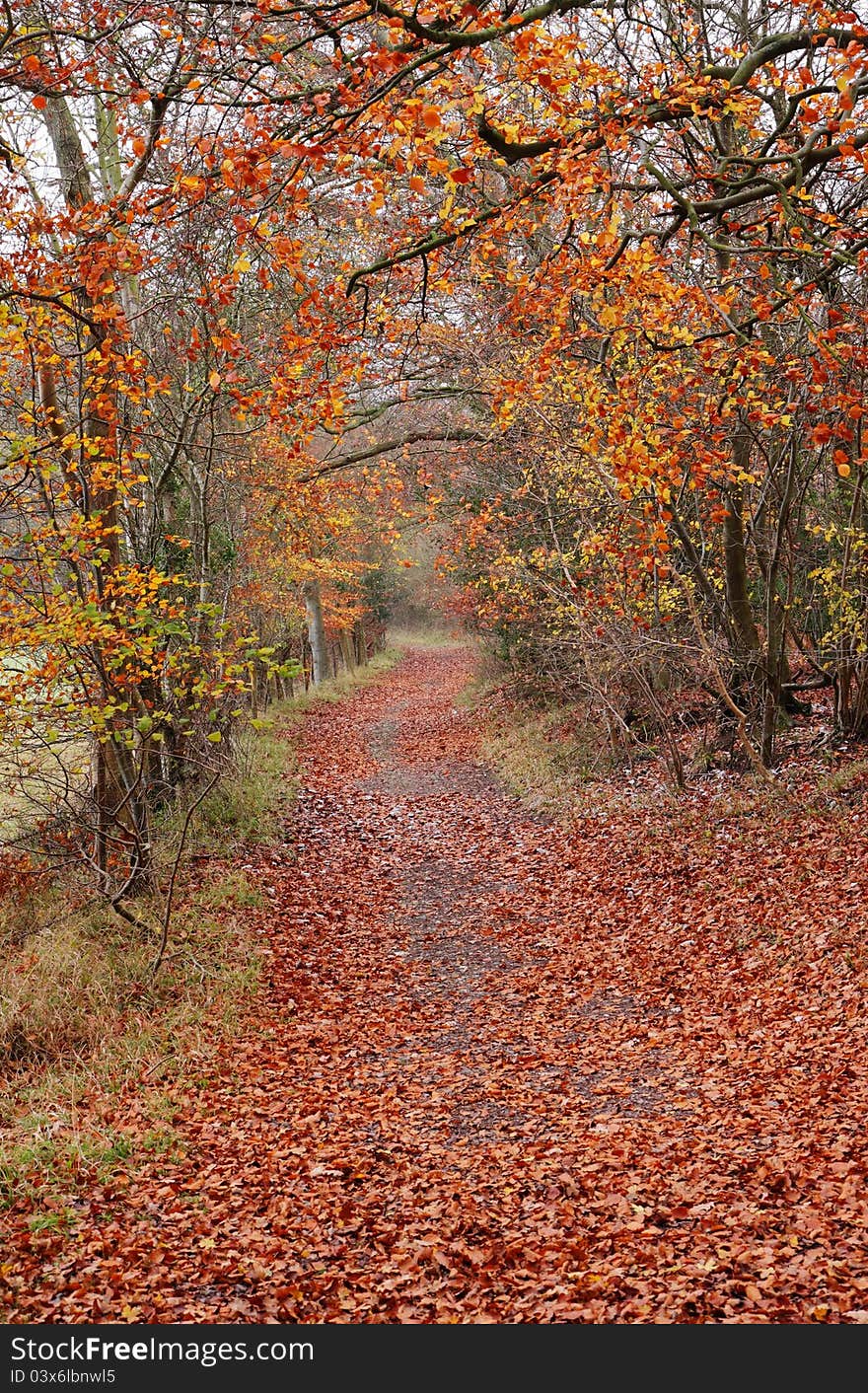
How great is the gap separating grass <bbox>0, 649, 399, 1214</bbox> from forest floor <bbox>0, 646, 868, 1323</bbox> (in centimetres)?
Result: 17

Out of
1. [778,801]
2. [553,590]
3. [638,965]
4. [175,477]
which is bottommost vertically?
[638,965]

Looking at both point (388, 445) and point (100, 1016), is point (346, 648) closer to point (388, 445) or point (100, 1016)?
point (388, 445)

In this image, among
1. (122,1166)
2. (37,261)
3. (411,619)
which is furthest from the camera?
(411,619)

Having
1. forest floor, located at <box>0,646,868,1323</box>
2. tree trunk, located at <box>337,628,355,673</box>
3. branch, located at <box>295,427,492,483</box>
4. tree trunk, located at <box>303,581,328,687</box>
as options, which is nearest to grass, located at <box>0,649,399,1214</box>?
forest floor, located at <box>0,646,868,1323</box>

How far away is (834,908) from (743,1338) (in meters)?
4.74

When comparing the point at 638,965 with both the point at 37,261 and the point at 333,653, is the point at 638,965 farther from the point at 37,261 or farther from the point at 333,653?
the point at 333,653

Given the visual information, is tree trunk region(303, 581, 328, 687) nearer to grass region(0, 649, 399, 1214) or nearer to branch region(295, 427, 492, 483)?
branch region(295, 427, 492, 483)

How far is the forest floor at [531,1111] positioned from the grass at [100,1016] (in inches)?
6.7

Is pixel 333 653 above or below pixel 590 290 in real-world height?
below

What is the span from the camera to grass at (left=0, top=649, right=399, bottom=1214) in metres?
6.03

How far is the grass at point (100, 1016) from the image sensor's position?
6.03 meters

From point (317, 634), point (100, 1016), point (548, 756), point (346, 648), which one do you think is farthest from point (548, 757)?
point (346, 648)

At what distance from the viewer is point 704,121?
9.61 meters

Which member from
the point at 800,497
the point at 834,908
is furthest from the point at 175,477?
the point at 834,908
